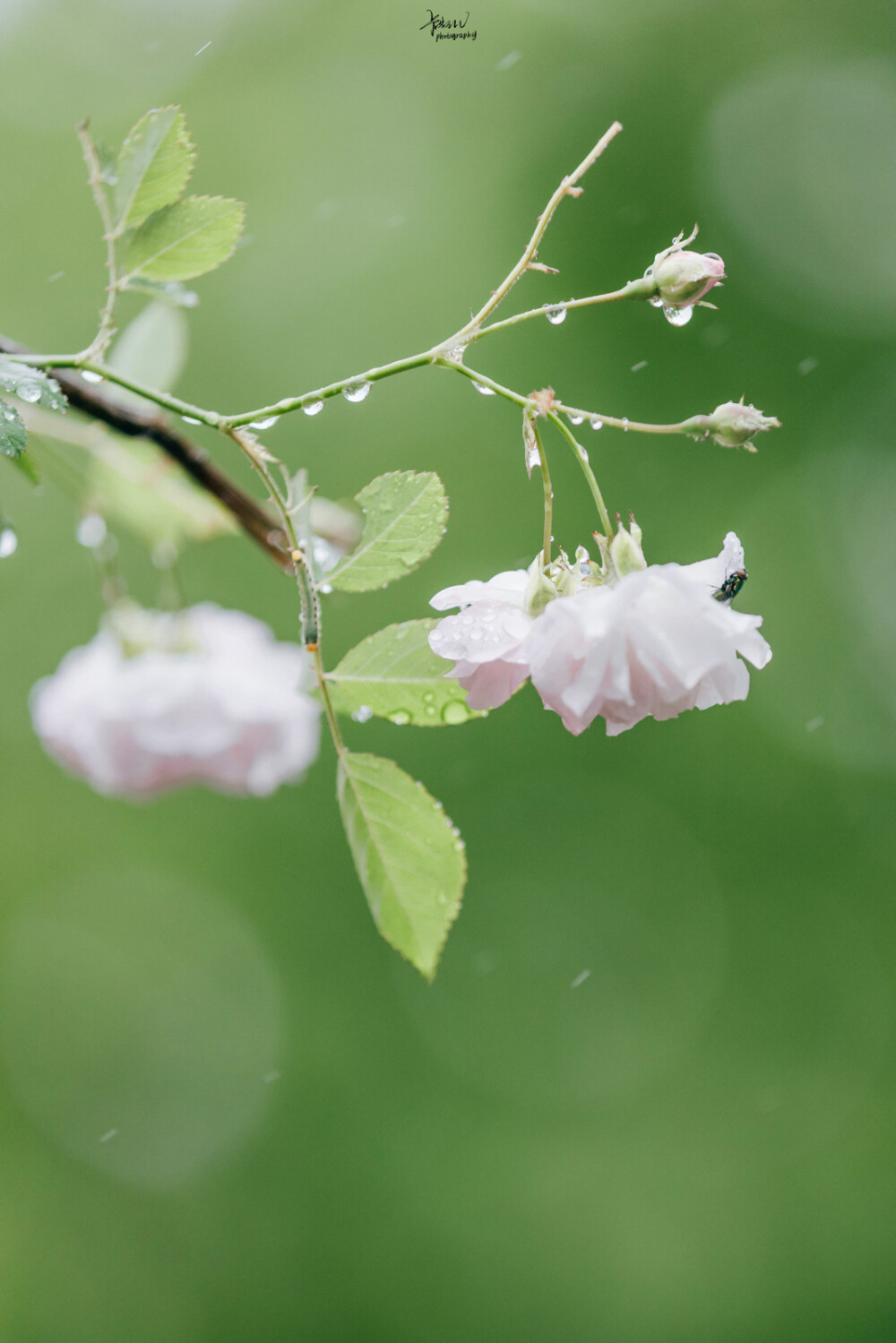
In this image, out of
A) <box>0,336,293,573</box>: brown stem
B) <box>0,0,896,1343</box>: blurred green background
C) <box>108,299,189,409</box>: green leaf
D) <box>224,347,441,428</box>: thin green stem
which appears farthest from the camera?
<box>0,0,896,1343</box>: blurred green background

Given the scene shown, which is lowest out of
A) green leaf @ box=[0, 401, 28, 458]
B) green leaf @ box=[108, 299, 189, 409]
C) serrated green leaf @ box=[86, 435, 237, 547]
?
serrated green leaf @ box=[86, 435, 237, 547]

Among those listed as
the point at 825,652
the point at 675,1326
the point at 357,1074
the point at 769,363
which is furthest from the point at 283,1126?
the point at 769,363

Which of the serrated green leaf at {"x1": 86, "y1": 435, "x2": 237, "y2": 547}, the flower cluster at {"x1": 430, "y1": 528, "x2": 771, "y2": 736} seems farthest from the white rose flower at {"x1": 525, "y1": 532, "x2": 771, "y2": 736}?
the serrated green leaf at {"x1": 86, "y1": 435, "x2": 237, "y2": 547}

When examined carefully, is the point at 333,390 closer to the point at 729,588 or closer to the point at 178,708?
the point at 729,588

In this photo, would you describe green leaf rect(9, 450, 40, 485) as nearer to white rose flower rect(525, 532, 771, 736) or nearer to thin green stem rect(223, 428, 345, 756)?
thin green stem rect(223, 428, 345, 756)

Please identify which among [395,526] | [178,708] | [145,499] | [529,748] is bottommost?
[529,748]

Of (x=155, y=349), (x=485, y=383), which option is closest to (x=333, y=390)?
(x=485, y=383)

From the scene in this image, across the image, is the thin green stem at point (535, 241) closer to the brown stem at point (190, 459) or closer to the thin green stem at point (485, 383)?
the thin green stem at point (485, 383)
